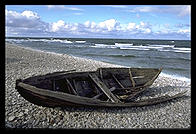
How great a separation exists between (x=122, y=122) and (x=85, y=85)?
243 cm

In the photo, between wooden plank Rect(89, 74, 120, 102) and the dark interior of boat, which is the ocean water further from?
wooden plank Rect(89, 74, 120, 102)

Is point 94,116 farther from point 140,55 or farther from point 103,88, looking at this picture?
point 140,55

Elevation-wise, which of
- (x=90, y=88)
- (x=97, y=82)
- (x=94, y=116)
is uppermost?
(x=97, y=82)

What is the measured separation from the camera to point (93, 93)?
769 centimetres

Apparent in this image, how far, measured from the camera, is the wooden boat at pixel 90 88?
18.8ft

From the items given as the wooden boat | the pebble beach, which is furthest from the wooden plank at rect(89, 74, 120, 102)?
the pebble beach

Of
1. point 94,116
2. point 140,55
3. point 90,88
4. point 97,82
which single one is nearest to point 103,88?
point 97,82

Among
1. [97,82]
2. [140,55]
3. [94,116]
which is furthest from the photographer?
[140,55]

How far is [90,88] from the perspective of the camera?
7.79 meters

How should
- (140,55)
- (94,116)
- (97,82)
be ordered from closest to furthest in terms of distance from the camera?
(94,116) < (97,82) < (140,55)

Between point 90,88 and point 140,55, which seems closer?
point 90,88
